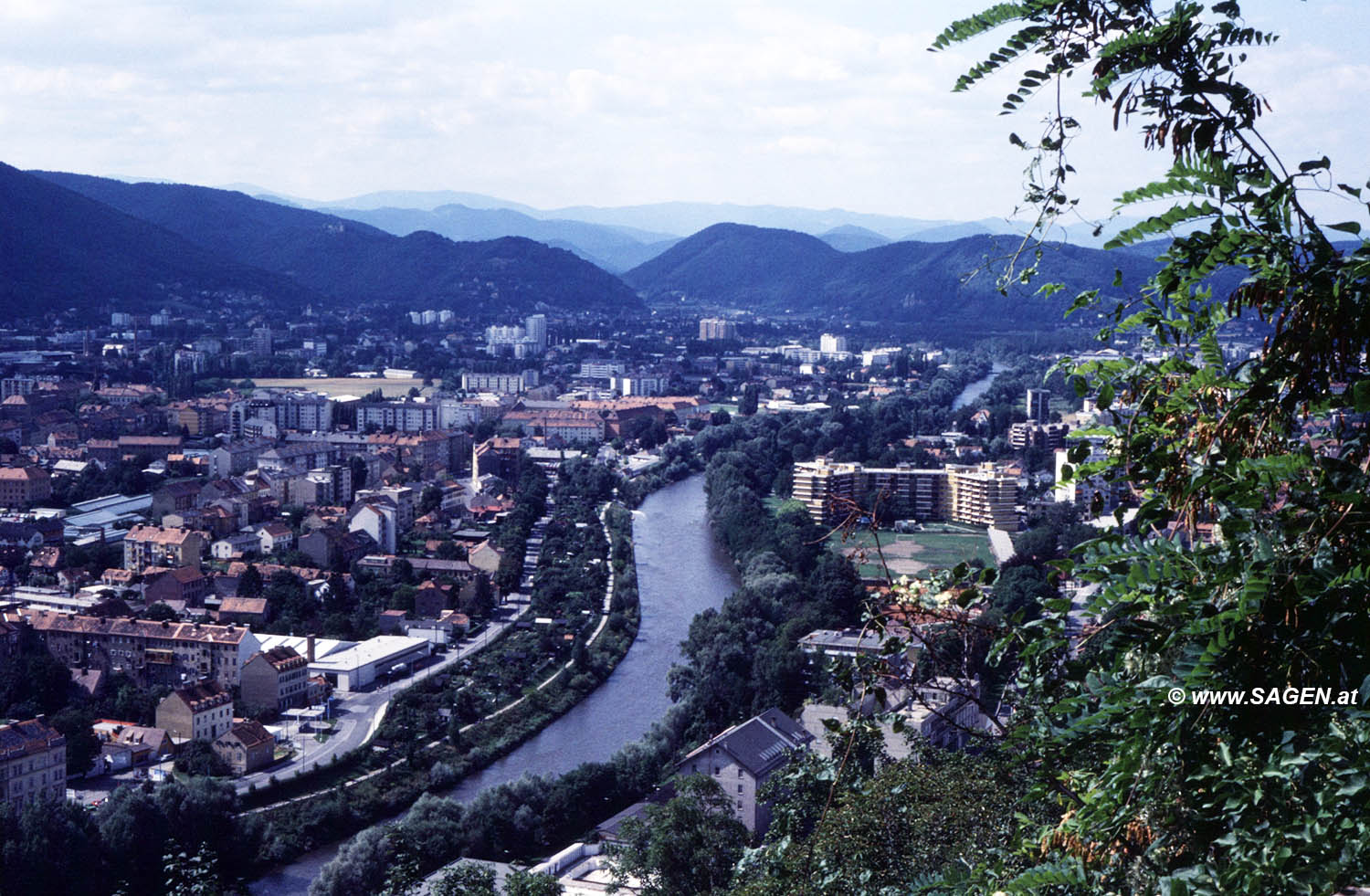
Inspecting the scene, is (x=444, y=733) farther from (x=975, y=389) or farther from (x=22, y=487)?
(x=975, y=389)

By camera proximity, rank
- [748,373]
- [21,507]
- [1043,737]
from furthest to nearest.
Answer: [748,373], [21,507], [1043,737]

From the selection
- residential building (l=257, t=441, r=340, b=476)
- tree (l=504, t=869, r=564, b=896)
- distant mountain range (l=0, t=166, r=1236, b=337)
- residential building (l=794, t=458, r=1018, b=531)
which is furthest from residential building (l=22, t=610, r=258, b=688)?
distant mountain range (l=0, t=166, r=1236, b=337)

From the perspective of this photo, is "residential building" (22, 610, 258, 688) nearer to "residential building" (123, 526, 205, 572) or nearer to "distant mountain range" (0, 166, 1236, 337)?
"residential building" (123, 526, 205, 572)

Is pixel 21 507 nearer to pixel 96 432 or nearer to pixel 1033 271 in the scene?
pixel 96 432

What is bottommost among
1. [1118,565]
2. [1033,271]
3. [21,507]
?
[21,507]

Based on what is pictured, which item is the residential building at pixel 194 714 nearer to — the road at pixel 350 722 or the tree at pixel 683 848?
the road at pixel 350 722

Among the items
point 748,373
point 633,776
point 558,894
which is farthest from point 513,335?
point 558,894
